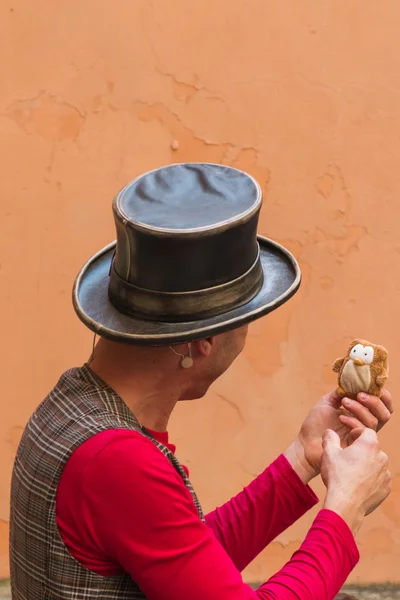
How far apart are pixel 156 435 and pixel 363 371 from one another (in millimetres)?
531

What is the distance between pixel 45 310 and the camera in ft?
10.6

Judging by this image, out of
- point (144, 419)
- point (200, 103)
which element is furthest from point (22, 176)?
point (144, 419)

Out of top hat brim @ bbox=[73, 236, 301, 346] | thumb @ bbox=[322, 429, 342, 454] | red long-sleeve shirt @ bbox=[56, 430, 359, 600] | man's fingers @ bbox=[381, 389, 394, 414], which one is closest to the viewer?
red long-sleeve shirt @ bbox=[56, 430, 359, 600]

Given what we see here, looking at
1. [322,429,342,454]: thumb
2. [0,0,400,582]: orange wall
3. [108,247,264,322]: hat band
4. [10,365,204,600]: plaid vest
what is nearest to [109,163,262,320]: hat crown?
[108,247,264,322]: hat band

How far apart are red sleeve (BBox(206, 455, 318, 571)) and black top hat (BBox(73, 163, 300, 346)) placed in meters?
0.53

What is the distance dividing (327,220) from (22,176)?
120 cm

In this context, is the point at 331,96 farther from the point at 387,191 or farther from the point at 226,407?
the point at 226,407

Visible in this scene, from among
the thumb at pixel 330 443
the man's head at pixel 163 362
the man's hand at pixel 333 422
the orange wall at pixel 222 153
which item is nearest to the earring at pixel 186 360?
the man's head at pixel 163 362

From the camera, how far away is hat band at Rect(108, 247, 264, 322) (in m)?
1.55

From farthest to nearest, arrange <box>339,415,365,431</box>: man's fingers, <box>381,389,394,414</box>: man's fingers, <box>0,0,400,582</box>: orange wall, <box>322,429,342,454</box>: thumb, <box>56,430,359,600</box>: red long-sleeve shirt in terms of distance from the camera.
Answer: <box>0,0,400,582</box>: orange wall → <box>381,389,394,414</box>: man's fingers → <box>339,415,365,431</box>: man's fingers → <box>322,429,342,454</box>: thumb → <box>56,430,359,600</box>: red long-sleeve shirt

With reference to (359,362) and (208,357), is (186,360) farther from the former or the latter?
(359,362)

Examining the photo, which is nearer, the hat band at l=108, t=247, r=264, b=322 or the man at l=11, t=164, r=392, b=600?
the man at l=11, t=164, r=392, b=600

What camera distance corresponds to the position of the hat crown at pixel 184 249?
1.52 m

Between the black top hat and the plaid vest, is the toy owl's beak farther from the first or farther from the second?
the plaid vest
